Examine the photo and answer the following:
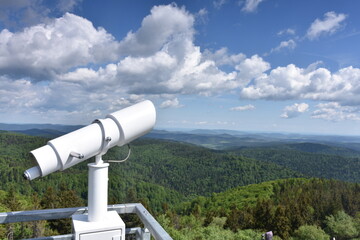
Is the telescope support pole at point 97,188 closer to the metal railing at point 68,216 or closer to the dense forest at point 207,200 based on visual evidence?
the metal railing at point 68,216

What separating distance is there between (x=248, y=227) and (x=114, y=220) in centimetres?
3874

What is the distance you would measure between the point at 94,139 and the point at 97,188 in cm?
30

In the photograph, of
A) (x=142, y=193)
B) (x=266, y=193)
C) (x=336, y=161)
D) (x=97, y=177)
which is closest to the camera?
(x=97, y=177)

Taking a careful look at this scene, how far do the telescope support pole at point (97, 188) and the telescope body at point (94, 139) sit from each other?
0.08 meters

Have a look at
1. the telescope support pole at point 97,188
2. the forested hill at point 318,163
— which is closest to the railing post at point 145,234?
the telescope support pole at point 97,188

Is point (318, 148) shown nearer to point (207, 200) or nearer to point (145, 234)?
point (207, 200)

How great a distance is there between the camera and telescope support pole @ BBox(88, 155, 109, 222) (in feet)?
5.32

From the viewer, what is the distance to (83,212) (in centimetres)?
197

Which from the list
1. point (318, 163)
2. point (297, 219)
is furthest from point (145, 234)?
point (318, 163)

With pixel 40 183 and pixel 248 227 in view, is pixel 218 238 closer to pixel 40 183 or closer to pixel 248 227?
pixel 248 227

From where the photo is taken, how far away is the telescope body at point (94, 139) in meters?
1.46

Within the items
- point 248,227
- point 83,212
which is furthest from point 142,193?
point 83,212

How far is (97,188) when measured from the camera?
5.34 feet

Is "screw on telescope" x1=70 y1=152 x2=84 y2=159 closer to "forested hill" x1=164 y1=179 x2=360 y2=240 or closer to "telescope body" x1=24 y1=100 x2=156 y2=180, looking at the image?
"telescope body" x1=24 y1=100 x2=156 y2=180
